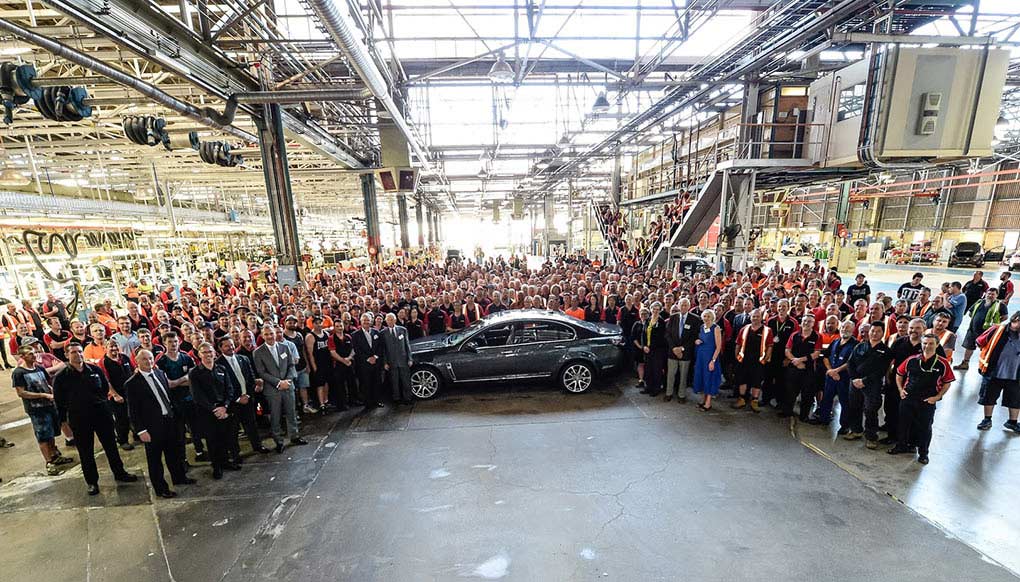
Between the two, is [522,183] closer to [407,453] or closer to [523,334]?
[523,334]

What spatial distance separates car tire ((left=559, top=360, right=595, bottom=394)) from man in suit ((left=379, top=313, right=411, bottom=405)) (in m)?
2.58

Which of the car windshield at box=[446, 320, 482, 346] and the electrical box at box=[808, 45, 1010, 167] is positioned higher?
the electrical box at box=[808, 45, 1010, 167]

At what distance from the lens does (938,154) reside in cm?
904

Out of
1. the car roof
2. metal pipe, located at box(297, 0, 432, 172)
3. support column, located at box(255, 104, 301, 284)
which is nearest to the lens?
metal pipe, located at box(297, 0, 432, 172)

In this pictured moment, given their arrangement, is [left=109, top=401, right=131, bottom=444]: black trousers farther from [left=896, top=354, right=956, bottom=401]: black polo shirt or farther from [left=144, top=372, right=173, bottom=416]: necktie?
[left=896, top=354, right=956, bottom=401]: black polo shirt

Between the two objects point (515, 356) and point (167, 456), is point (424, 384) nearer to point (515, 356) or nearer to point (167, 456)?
point (515, 356)

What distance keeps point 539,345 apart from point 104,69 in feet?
24.4

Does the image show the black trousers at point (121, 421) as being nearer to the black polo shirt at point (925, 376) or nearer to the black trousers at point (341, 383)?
the black trousers at point (341, 383)

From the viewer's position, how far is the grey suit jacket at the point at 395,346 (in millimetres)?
6332

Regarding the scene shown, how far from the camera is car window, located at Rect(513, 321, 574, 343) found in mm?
6828

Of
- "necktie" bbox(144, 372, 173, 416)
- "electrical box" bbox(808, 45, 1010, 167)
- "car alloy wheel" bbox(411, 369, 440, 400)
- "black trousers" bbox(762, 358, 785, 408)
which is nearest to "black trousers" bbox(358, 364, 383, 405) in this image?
"car alloy wheel" bbox(411, 369, 440, 400)

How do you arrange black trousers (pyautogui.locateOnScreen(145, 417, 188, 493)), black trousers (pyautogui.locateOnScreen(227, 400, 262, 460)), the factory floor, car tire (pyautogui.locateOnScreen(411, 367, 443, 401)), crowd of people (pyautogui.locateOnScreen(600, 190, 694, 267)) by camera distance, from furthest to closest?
crowd of people (pyautogui.locateOnScreen(600, 190, 694, 267)) → car tire (pyautogui.locateOnScreen(411, 367, 443, 401)) → black trousers (pyautogui.locateOnScreen(227, 400, 262, 460)) → black trousers (pyautogui.locateOnScreen(145, 417, 188, 493)) → the factory floor

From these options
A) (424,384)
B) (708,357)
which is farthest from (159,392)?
(708,357)

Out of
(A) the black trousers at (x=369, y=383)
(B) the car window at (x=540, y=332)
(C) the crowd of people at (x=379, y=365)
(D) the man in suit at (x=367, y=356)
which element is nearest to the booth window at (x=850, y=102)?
(C) the crowd of people at (x=379, y=365)
